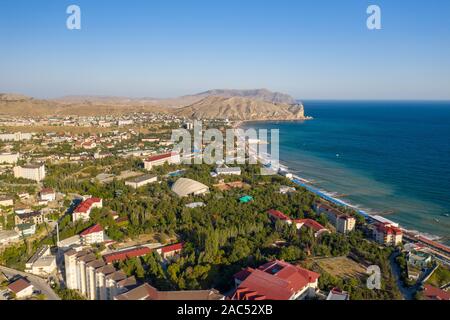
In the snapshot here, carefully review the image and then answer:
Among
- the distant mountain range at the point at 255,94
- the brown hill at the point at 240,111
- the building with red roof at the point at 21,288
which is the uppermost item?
the distant mountain range at the point at 255,94

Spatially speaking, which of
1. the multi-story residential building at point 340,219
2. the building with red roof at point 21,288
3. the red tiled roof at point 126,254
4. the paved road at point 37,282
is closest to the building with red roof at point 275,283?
the red tiled roof at point 126,254

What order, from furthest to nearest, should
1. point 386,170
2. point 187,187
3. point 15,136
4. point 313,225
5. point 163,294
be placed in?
point 15,136 → point 386,170 → point 187,187 → point 313,225 → point 163,294

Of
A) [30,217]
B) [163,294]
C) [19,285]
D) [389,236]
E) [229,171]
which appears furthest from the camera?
[229,171]

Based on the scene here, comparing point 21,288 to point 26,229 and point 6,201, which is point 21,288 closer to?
point 26,229

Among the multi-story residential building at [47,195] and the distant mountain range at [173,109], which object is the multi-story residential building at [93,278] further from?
the distant mountain range at [173,109]

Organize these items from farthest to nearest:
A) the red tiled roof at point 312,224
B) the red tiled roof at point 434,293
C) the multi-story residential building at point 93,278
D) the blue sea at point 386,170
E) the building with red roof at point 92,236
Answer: the blue sea at point 386,170
the red tiled roof at point 312,224
the building with red roof at point 92,236
the red tiled roof at point 434,293
the multi-story residential building at point 93,278

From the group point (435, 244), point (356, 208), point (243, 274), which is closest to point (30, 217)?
point (243, 274)
